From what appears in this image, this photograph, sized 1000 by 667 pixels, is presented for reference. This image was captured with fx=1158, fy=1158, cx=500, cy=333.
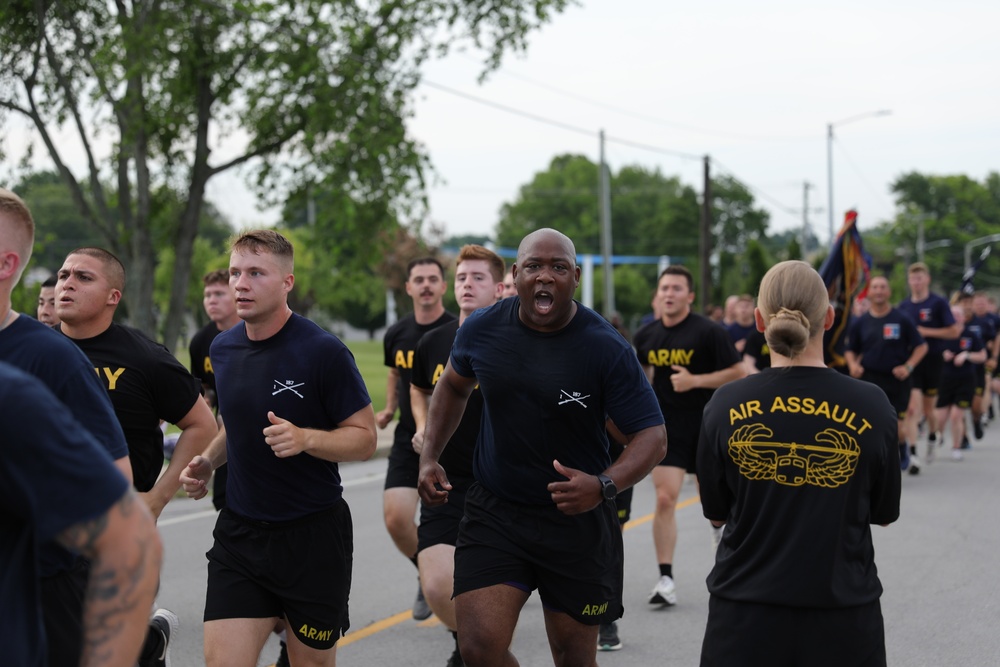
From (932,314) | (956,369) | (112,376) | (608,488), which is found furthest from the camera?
(956,369)

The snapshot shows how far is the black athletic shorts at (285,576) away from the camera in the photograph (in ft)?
14.7

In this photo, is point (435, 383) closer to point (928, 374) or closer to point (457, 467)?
point (457, 467)

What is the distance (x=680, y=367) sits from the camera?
815 cm

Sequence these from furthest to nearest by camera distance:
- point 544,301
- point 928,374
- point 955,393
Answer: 1. point 955,393
2. point 928,374
3. point 544,301

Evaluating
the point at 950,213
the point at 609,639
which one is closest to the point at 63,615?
the point at 609,639

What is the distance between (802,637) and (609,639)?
125 inches

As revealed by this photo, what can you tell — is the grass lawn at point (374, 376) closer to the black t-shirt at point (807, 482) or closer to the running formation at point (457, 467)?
the running formation at point (457, 467)

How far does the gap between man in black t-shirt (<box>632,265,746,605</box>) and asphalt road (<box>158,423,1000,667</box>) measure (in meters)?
0.84

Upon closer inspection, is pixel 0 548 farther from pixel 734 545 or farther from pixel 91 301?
pixel 91 301

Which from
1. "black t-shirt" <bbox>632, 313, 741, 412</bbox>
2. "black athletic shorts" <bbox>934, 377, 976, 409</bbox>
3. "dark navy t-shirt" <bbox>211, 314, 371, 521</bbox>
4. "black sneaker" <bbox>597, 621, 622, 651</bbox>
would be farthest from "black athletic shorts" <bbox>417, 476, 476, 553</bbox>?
"black athletic shorts" <bbox>934, 377, 976, 409</bbox>

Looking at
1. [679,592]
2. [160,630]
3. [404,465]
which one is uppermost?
[404,465]

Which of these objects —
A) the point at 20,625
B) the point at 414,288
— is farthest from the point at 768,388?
the point at 414,288

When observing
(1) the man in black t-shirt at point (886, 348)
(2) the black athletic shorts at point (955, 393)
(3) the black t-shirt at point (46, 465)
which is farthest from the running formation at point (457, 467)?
(2) the black athletic shorts at point (955, 393)

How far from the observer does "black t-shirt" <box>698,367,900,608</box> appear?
11.6ft
